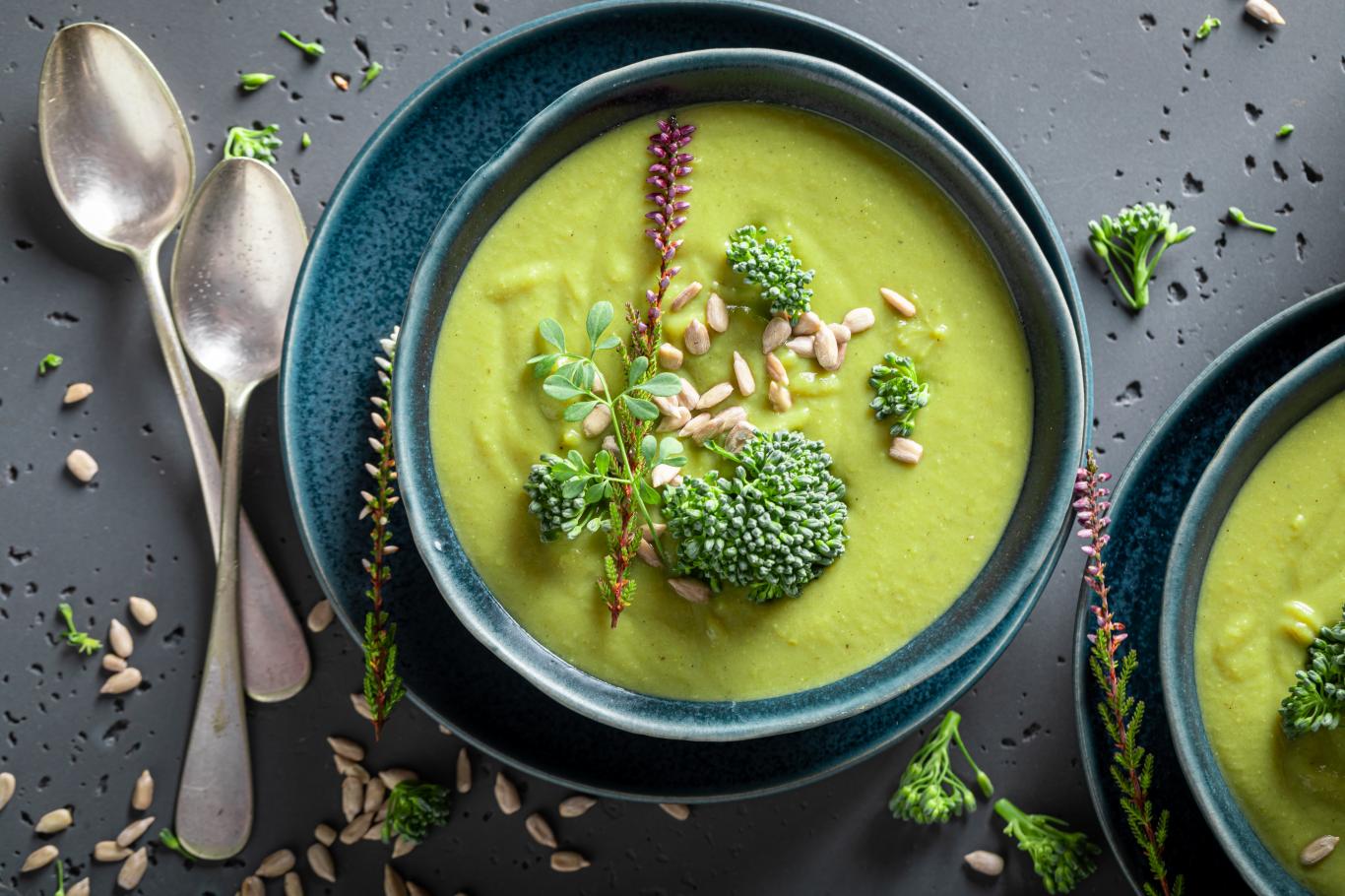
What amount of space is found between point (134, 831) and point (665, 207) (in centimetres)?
209

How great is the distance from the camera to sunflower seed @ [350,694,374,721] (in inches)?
110

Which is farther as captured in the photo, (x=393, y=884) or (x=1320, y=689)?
(x=393, y=884)

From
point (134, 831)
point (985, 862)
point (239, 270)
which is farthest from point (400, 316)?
point (985, 862)

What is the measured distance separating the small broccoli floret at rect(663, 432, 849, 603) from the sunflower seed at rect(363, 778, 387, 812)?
119cm

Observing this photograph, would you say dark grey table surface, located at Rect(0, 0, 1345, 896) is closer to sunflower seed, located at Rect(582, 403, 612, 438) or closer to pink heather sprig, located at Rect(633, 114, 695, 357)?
pink heather sprig, located at Rect(633, 114, 695, 357)

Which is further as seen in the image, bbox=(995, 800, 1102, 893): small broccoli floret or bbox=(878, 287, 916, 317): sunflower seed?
bbox=(995, 800, 1102, 893): small broccoli floret

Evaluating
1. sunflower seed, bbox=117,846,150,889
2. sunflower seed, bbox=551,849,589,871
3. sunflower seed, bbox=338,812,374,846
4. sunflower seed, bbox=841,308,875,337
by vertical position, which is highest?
sunflower seed, bbox=841,308,875,337

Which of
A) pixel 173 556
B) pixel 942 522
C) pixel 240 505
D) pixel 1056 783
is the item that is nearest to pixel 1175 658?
pixel 942 522

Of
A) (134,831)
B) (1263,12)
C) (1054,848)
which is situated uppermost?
(1263,12)

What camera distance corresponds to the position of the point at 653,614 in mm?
2232

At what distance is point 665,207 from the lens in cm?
215

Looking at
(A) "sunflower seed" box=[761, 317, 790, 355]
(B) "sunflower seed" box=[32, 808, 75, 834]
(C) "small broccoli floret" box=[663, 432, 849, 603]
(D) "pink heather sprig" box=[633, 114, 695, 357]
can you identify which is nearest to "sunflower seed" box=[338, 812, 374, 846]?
(B) "sunflower seed" box=[32, 808, 75, 834]

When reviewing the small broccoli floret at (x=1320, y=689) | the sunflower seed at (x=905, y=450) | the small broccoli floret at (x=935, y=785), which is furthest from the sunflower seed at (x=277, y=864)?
the small broccoli floret at (x=1320, y=689)

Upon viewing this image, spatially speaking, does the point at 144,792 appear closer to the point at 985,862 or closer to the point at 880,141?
the point at 985,862
